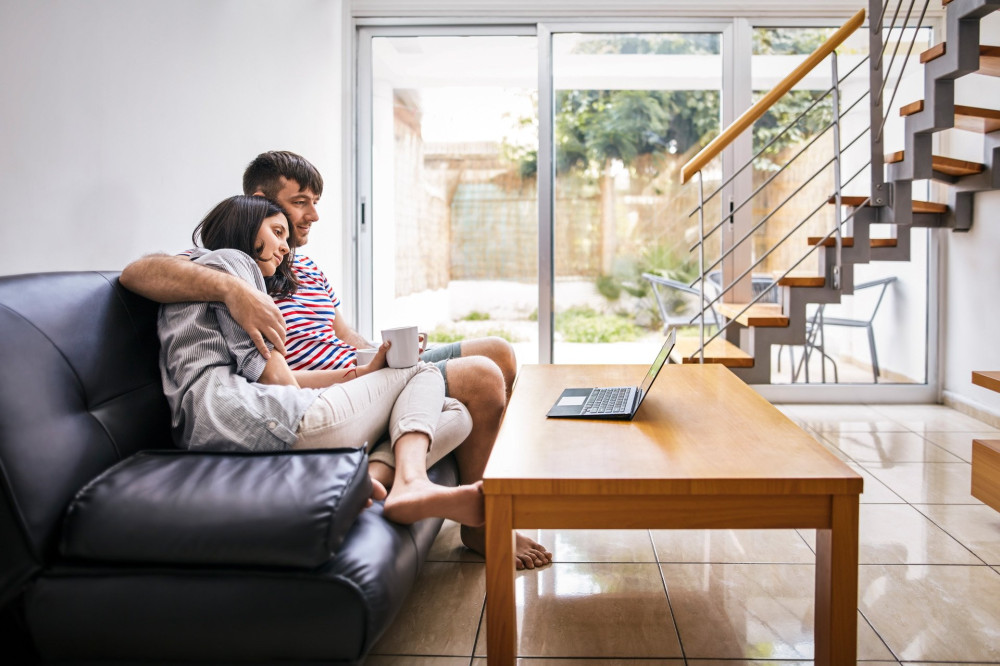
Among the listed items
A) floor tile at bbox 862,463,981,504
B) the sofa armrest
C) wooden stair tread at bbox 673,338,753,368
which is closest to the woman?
the sofa armrest

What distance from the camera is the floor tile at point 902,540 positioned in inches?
85.0

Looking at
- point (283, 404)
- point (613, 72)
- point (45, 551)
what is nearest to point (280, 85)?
point (613, 72)

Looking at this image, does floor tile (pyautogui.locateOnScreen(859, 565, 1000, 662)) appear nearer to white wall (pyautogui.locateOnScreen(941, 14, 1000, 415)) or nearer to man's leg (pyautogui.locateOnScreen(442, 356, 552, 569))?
man's leg (pyautogui.locateOnScreen(442, 356, 552, 569))

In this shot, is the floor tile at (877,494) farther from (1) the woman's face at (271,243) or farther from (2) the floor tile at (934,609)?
(1) the woman's face at (271,243)

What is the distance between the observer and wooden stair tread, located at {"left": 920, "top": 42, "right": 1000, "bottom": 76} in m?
3.18

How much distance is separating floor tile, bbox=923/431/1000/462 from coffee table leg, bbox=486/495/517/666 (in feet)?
8.26

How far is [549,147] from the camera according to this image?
444cm

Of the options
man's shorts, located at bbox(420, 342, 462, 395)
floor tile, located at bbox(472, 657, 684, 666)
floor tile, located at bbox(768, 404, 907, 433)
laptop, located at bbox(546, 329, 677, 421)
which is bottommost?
floor tile, located at bbox(472, 657, 684, 666)

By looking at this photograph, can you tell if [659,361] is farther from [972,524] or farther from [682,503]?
[972,524]

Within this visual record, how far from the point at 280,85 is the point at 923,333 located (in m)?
3.61

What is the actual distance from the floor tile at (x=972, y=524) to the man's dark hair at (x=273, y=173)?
2146mm

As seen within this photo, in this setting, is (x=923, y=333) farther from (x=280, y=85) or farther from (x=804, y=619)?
(x=280, y=85)

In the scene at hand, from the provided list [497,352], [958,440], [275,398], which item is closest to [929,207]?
[958,440]

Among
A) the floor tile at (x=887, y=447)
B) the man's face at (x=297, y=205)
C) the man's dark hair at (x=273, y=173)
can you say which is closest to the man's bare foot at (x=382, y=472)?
the man's face at (x=297, y=205)
